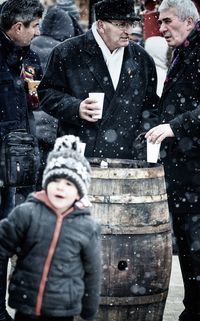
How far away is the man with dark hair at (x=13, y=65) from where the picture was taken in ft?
17.7

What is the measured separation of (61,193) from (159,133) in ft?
4.62

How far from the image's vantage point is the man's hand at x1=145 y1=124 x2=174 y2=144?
5254 millimetres

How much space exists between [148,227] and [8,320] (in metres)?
1.07

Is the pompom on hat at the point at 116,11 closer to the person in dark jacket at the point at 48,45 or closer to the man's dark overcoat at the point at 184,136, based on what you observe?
the man's dark overcoat at the point at 184,136

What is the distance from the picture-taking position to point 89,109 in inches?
221

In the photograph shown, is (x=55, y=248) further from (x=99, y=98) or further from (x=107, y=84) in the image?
(x=107, y=84)

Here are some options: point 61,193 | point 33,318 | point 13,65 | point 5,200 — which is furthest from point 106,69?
point 33,318

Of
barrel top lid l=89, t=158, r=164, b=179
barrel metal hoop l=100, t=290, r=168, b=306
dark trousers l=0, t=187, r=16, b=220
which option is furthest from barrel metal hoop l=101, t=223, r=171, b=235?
dark trousers l=0, t=187, r=16, b=220

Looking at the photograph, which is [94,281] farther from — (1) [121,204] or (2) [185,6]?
(2) [185,6]

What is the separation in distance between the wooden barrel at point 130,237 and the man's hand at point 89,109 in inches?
20.0

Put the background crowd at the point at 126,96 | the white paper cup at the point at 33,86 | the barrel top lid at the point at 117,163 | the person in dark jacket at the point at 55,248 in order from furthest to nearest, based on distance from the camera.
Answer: the white paper cup at the point at 33,86
the barrel top lid at the point at 117,163
the background crowd at the point at 126,96
the person in dark jacket at the point at 55,248

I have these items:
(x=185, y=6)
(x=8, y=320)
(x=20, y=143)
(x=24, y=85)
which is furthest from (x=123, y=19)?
(x=8, y=320)

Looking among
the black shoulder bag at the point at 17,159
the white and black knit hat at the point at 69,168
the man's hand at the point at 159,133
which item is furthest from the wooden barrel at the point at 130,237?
the white and black knit hat at the point at 69,168

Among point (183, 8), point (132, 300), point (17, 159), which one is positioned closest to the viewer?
point (132, 300)
